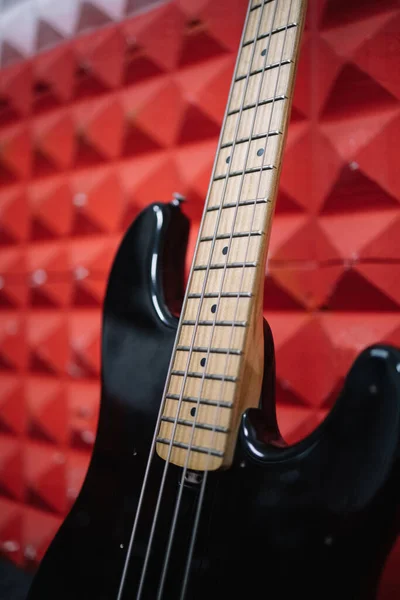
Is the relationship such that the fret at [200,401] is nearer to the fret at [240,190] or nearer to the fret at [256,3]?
the fret at [240,190]

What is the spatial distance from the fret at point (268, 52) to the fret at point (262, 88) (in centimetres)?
1

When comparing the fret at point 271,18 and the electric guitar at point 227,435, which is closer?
the electric guitar at point 227,435

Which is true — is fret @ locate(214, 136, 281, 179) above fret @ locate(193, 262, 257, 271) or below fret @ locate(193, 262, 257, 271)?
above

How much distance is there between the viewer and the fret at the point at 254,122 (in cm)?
65

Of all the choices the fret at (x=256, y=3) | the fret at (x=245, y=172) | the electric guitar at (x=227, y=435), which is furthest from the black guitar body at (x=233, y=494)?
the fret at (x=256, y=3)

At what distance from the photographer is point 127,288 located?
2.42 ft

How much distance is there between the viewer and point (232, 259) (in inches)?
24.9

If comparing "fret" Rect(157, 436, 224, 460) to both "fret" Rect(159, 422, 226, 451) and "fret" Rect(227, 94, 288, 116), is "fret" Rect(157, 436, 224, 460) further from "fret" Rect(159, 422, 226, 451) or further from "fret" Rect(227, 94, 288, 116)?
"fret" Rect(227, 94, 288, 116)

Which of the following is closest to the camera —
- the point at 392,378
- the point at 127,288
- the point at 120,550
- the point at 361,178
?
the point at 392,378

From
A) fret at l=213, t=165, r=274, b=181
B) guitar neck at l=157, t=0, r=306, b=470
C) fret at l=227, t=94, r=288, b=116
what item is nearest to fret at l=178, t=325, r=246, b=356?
guitar neck at l=157, t=0, r=306, b=470

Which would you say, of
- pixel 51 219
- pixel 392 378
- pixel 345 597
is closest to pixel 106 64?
pixel 51 219

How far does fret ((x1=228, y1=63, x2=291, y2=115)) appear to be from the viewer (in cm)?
66

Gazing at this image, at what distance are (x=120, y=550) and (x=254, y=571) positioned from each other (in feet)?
0.58

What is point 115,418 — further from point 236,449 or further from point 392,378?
point 392,378
